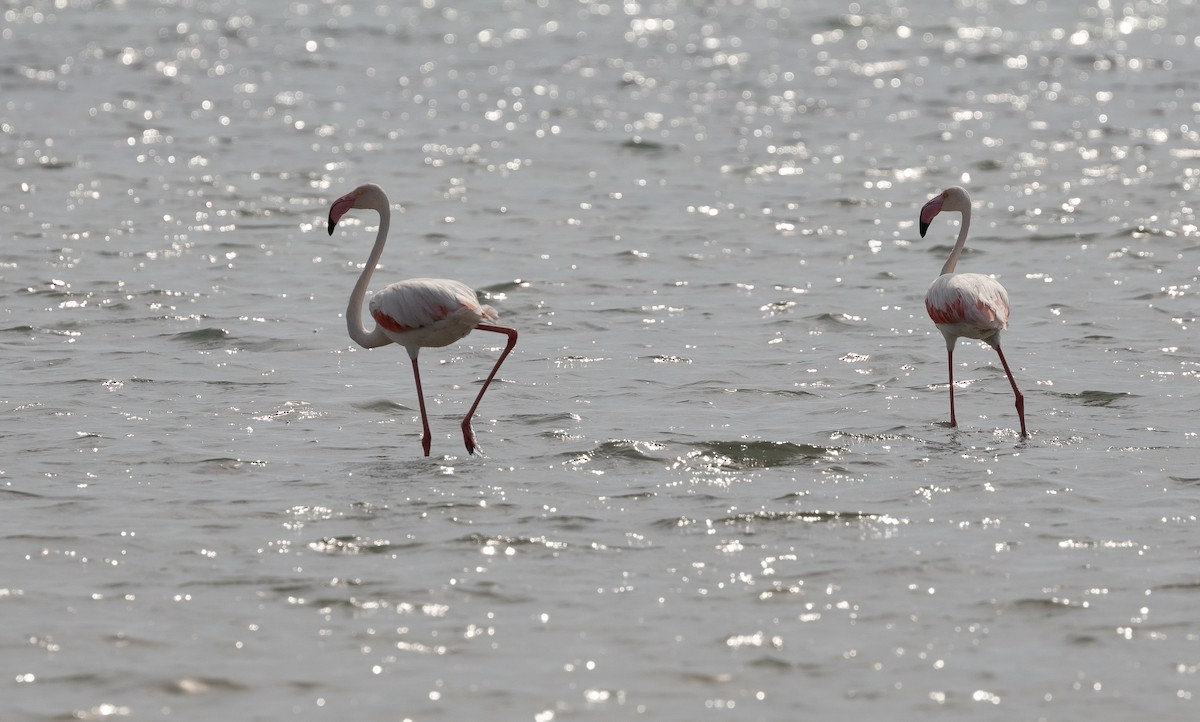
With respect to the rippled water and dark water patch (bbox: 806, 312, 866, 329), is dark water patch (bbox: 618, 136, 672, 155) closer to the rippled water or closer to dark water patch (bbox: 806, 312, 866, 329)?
the rippled water

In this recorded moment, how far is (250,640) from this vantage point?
7.30 metres

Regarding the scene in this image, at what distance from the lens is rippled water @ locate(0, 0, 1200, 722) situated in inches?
282

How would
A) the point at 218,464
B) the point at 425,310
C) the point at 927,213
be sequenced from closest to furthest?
the point at 218,464 → the point at 425,310 → the point at 927,213

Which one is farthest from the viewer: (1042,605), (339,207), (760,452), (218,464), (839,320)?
(839,320)

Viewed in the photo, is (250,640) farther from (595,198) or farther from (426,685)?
(595,198)

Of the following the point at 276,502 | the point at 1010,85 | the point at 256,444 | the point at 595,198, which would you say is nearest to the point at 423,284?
the point at 256,444

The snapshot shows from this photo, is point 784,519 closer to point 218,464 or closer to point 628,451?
point 628,451

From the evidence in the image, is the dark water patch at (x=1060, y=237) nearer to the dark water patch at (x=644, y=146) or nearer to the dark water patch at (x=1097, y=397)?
the dark water patch at (x=644, y=146)

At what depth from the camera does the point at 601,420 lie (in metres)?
11.2

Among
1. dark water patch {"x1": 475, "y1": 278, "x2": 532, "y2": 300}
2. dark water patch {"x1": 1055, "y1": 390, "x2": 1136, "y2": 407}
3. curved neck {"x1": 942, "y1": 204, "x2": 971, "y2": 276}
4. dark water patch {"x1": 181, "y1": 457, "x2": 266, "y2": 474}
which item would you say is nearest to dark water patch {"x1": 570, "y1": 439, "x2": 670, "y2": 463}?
dark water patch {"x1": 181, "y1": 457, "x2": 266, "y2": 474}

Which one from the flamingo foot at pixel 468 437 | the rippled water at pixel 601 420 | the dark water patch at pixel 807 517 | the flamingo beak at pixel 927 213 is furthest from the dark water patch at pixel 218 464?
the flamingo beak at pixel 927 213

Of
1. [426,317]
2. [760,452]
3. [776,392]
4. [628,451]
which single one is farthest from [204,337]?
[760,452]

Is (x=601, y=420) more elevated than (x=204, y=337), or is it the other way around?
(x=204, y=337)

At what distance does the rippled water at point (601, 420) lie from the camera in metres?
7.16
